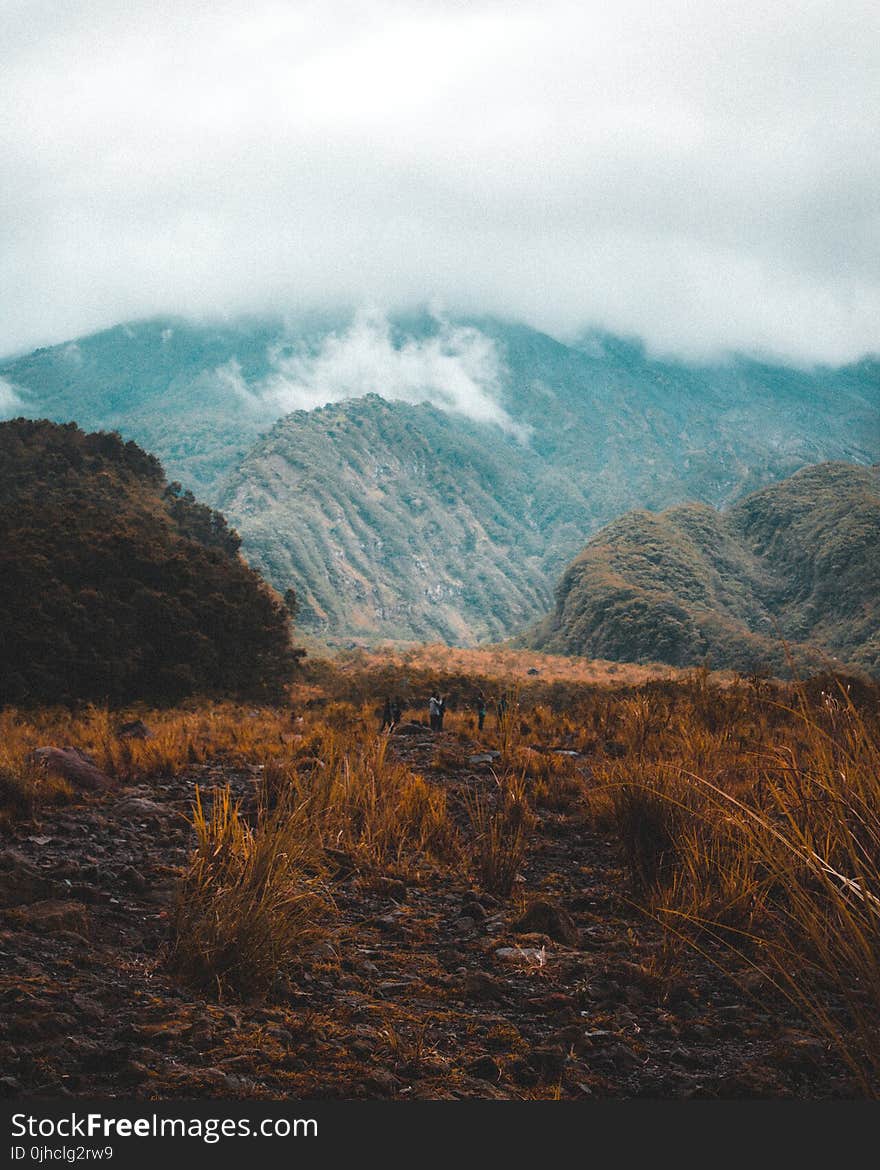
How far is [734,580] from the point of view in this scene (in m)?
156

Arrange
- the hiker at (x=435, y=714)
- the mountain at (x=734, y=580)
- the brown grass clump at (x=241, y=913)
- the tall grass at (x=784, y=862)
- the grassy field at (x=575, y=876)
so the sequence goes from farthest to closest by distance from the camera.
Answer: the mountain at (x=734, y=580) < the hiker at (x=435, y=714) < the brown grass clump at (x=241, y=913) < the grassy field at (x=575, y=876) < the tall grass at (x=784, y=862)

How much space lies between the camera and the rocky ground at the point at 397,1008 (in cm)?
263

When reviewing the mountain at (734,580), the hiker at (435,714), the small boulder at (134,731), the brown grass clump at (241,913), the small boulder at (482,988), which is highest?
the brown grass clump at (241,913)

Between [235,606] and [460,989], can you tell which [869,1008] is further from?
[235,606]

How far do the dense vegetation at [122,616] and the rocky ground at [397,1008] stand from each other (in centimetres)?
1954

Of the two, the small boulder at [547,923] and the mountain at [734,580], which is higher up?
the small boulder at [547,923]

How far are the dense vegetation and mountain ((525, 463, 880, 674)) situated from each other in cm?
7221

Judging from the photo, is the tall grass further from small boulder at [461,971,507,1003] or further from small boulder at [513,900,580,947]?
small boulder at [461,971,507,1003]

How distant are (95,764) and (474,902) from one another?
6.13 metres

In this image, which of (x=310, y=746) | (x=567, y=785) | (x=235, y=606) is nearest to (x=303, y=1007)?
(x=567, y=785)

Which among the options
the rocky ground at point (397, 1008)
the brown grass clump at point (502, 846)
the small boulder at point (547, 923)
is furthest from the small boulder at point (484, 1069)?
the brown grass clump at point (502, 846)

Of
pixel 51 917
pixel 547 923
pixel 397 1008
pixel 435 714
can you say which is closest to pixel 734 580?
pixel 435 714

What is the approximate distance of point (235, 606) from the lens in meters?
29.3

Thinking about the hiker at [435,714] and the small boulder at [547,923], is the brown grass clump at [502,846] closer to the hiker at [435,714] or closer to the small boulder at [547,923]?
the small boulder at [547,923]
